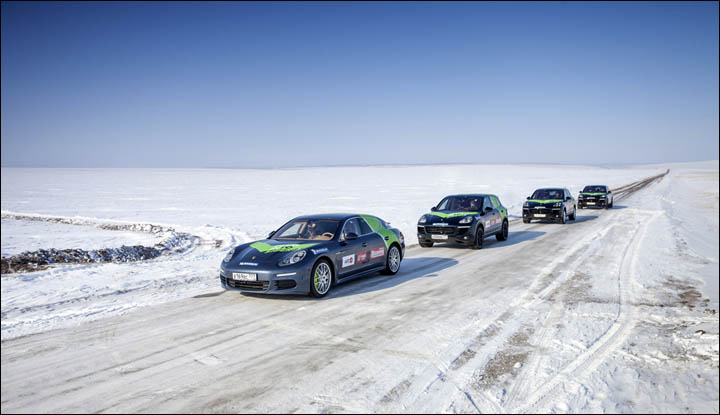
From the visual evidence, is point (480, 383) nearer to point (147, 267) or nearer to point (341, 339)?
point (341, 339)

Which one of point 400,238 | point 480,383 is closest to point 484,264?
point 400,238

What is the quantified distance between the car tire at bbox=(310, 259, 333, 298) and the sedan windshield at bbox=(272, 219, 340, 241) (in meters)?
0.71

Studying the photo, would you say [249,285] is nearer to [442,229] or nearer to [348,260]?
[348,260]

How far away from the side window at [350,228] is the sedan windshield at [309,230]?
188mm

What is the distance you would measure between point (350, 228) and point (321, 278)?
1537mm

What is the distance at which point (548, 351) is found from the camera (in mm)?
5113

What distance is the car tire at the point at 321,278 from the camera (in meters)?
7.68

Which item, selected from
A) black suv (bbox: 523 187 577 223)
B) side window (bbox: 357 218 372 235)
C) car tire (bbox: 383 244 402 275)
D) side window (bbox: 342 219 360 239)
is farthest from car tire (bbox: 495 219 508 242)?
side window (bbox: 342 219 360 239)

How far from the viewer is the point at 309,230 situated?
903 cm

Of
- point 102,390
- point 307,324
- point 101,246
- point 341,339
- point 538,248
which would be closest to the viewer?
point 102,390

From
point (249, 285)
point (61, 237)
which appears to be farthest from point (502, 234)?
point (61, 237)

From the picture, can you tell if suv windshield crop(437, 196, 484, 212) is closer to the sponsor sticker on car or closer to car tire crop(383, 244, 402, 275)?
car tire crop(383, 244, 402, 275)

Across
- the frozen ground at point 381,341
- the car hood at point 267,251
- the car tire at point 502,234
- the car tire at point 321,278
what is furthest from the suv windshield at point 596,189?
the car tire at point 321,278

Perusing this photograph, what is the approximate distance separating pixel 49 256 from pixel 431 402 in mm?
11954
